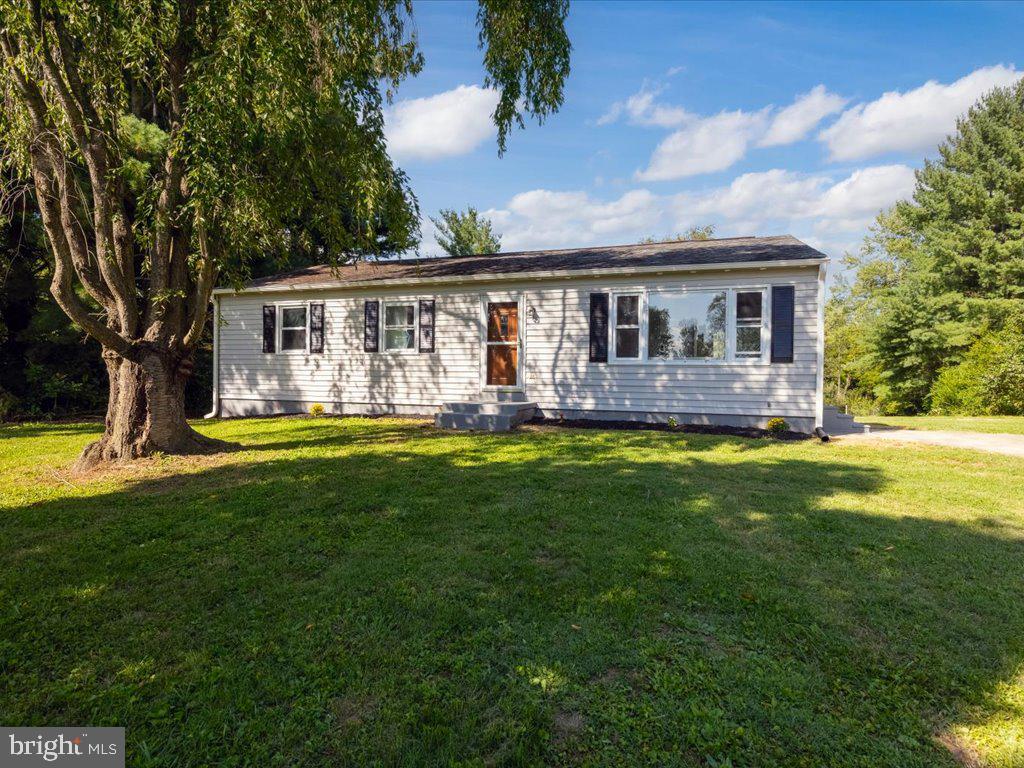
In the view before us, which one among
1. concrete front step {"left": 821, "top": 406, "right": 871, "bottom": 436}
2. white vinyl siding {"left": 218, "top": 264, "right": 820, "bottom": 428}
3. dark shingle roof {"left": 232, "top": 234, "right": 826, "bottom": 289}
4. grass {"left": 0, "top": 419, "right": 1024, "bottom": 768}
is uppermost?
dark shingle roof {"left": 232, "top": 234, "right": 826, "bottom": 289}

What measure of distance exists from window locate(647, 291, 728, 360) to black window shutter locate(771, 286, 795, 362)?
30.8 inches

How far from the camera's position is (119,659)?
227cm

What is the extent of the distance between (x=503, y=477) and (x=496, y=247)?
24.9 meters

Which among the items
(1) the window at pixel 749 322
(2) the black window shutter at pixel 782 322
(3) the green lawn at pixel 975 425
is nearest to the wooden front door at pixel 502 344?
(1) the window at pixel 749 322

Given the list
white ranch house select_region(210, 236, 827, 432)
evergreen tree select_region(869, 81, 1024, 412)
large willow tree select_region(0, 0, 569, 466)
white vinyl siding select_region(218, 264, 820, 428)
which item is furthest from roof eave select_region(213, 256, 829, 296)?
evergreen tree select_region(869, 81, 1024, 412)

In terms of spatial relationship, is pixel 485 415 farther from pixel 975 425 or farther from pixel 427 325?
pixel 975 425

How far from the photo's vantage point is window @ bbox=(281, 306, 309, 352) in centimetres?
1238

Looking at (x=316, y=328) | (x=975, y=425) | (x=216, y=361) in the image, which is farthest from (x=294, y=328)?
(x=975, y=425)

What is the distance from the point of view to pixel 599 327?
10086 mm

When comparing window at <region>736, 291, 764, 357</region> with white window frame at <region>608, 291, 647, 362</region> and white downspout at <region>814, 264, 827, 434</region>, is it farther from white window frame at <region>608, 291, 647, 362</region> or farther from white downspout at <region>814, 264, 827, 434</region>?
white window frame at <region>608, 291, 647, 362</region>

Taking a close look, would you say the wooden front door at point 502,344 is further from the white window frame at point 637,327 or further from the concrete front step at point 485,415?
the white window frame at point 637,327

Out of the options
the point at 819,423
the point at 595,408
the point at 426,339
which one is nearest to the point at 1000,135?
the point at 819,423

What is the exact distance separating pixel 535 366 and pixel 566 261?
244 centimetres

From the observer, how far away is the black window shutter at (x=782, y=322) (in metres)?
8.80
